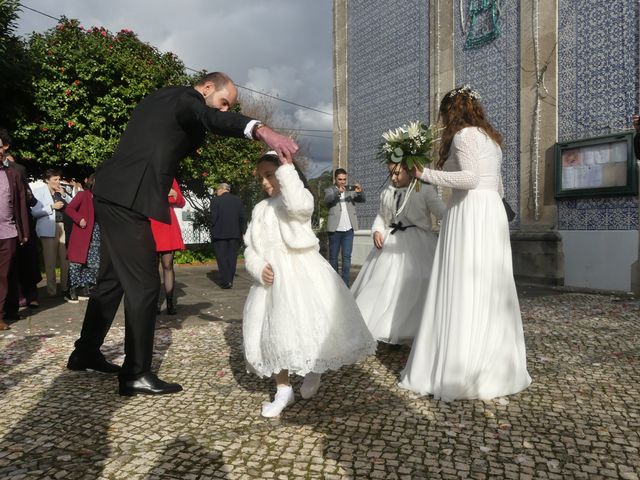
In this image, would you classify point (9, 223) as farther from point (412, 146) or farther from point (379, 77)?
point (379, 77)

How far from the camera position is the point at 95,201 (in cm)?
358

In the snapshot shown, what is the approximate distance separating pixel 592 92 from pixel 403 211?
17.3 feet

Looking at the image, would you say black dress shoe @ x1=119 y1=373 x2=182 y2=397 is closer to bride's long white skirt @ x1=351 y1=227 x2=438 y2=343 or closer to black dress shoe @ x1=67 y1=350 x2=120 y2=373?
black dress shoe @ x1=67 y1=350 x2=120 y2=373

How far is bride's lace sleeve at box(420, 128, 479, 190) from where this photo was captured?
349cm

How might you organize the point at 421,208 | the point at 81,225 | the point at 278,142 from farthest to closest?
the point at 81,225 → the point at 421,208 → the point at 278,142

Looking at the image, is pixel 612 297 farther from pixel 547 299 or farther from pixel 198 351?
pixel 198 351

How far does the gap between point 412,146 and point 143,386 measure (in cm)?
241

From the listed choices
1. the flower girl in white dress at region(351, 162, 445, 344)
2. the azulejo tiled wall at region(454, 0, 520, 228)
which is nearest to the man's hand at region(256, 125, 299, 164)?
the flower girl in white dress at region(351, 162, 445, 344)

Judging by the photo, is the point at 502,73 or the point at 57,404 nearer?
the point at 57,404

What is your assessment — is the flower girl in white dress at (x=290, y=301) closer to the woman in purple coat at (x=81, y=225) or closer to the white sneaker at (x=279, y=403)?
the white sneaker at (x=279, y=403)

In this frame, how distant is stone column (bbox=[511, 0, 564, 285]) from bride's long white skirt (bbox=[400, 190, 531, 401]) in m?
5.97

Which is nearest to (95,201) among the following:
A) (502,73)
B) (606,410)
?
(606,410)

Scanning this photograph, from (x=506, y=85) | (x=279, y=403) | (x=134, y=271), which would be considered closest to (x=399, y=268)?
(x=279, y=403)

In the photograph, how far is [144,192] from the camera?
11.3 feet
